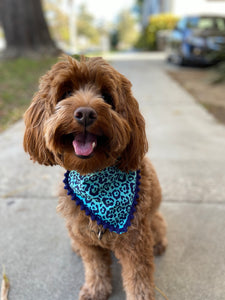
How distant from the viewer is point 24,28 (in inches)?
450

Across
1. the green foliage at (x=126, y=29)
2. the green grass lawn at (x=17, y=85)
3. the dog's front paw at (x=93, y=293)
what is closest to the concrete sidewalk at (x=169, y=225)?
the dog's front paw at (x=93, y=293)

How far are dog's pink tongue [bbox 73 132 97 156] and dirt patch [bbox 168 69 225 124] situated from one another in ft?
15.4

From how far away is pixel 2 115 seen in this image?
6.09 metres

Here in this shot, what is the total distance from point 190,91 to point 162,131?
3456 millimetres

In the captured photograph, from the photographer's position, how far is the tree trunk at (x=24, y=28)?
435 inches

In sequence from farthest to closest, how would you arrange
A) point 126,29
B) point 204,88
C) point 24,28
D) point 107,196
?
point 126,29 < point 24,28 < point 204,88 < point 107,196

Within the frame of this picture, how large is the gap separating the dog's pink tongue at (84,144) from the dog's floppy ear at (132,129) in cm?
27

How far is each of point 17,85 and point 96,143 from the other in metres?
7.11

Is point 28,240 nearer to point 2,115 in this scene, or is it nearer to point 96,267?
point 96,267

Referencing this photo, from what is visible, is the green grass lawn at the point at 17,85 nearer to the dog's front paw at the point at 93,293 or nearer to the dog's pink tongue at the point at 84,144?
the dog's front paw at the point at 93,293

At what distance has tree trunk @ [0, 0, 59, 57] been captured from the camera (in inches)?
435

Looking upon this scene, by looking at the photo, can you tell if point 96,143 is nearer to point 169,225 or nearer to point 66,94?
point 66,94

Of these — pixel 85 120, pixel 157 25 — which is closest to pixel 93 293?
pixel 85 120

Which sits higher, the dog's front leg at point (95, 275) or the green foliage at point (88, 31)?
the dog's front leg at point (95, 275)
